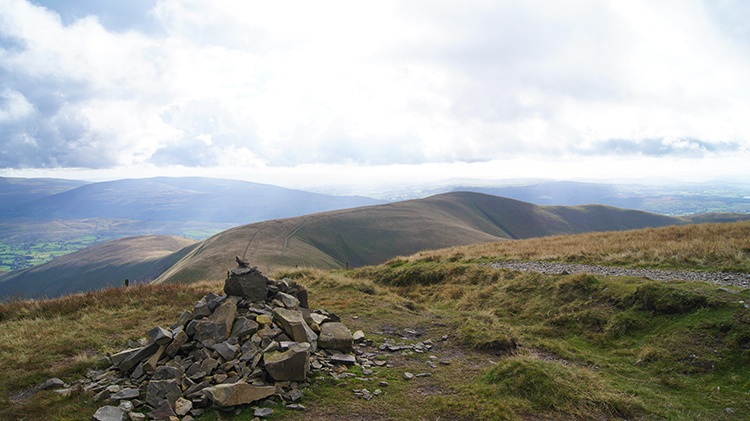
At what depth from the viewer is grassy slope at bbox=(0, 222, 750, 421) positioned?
7500mm

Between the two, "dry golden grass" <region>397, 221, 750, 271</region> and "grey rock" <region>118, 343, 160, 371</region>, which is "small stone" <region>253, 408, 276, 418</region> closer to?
"grey rock" <region>118, 343, 160, 371</region>

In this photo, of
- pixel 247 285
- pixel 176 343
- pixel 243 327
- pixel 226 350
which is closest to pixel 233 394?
pixel 226 350

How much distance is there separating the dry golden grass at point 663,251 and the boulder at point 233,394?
781 inches

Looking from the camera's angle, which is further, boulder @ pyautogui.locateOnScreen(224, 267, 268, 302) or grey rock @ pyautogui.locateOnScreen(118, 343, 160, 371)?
boulder @ pyautogui.locateOnScreen(224, 267, 268, 302)

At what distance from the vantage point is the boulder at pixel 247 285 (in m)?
12.0

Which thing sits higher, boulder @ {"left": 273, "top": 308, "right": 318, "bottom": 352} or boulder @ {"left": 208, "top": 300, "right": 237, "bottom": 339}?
boulder @ {"left": 208, "top": 300, "right": 237, "bottom": 339}

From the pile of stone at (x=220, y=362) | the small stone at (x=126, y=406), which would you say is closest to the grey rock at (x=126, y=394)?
the pile of stone at (x=220, y=362)

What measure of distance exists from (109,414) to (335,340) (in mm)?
5632

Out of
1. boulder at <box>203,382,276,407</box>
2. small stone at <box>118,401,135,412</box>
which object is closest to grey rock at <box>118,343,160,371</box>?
small stone at <box>118,401,135,412</box>

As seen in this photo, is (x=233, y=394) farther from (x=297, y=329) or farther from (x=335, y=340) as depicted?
(x=335, y=340)

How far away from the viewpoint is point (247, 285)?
1213 centimetres

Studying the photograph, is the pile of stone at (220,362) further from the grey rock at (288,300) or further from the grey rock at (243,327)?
the grey rock at (288,300)

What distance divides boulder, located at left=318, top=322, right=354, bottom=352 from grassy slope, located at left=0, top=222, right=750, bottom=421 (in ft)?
3.62

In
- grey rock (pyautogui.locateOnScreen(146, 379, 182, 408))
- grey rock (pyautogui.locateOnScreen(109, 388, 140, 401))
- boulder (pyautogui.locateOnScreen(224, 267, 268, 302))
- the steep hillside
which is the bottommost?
the steep hillside
